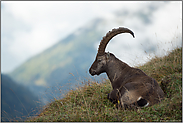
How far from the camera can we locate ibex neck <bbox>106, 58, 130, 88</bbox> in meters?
7.10

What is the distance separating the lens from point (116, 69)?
23.6ft

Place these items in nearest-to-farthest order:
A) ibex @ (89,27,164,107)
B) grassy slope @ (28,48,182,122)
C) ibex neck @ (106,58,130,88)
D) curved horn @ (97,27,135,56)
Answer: grassy slope @ (28,48,182,122)
ibex @ (89,27,164,107)
curved horn @ (97,27,135,56)
ibex neck @ (106,58,130,88)

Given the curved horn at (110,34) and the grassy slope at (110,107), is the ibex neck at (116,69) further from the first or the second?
the grassy slope at (110,107)

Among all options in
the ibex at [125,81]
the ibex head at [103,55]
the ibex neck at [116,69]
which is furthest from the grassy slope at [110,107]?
the ibex head at [103,55]

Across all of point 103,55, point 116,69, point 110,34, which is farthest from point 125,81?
point 110,34

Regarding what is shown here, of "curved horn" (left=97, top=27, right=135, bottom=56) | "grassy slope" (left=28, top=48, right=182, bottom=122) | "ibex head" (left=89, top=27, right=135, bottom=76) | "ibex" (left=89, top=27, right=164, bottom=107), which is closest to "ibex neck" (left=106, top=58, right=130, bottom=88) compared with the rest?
"ibex" (left=89, top=27, right=164, bottom=107)

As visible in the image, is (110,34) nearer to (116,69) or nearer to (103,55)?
(103,55)

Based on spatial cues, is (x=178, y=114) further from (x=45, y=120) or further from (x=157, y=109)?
(x=45, y=120)

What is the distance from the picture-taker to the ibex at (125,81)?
18.4 ft

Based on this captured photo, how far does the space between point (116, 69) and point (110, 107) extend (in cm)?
168

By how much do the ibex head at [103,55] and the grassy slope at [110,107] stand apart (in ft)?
3.72

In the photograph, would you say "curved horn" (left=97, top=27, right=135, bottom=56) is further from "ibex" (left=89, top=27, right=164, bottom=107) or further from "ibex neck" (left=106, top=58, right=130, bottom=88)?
"ibex neck" (left=106, top=58, right=130, bottom=88)

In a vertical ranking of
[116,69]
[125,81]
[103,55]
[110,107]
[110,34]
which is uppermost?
[110,34]

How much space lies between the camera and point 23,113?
700 centimetres
